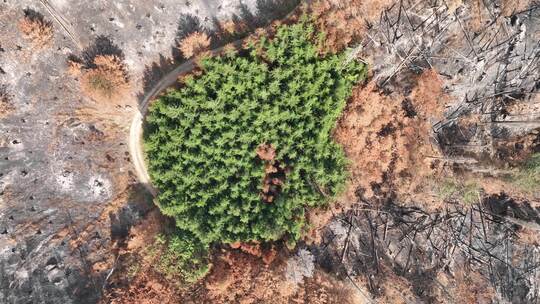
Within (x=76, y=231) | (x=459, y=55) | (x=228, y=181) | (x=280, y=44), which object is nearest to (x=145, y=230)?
(x=76, y=231)

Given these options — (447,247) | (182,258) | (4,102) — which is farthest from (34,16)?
(447,247)

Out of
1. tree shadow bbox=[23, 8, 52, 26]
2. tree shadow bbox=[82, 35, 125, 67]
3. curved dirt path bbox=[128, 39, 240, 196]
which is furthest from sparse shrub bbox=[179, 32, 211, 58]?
tree shadow bbox=[23, 8, 52, 26]

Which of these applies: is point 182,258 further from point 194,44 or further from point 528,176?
point 528,176

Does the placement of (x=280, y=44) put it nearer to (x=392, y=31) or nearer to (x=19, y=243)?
(x=392, y=31)

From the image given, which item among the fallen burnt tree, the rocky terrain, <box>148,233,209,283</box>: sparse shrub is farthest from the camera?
the fallen burnt tree

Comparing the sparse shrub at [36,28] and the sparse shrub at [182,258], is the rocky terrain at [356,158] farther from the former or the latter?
the sparse shrub at [182,258]

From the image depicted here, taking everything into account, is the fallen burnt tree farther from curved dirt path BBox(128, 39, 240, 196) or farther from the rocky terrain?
Result: curved dirt path BBox(128, 39, 240, 196)
